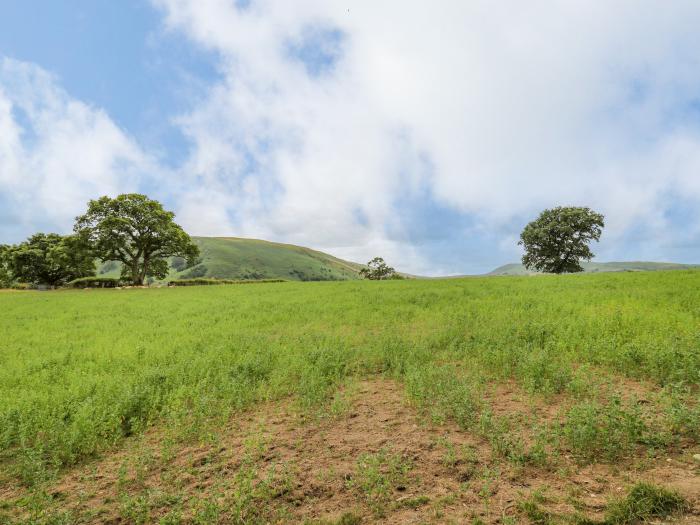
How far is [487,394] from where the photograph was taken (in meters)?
7.68

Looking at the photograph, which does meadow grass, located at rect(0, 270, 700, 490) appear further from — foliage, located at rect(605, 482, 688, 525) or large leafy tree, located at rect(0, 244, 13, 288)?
large leafy tree, located at rect(0, 244, 13, 288)

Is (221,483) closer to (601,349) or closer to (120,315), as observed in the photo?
(601,349)

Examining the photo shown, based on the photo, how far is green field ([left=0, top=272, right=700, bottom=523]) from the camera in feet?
15.0

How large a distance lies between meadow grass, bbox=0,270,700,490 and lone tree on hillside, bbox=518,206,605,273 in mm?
51780

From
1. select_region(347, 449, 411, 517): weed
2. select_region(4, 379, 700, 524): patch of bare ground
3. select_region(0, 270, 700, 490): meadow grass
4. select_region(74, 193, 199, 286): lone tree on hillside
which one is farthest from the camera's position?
select_region(74, 193, 199, 286): lone tree on hillside

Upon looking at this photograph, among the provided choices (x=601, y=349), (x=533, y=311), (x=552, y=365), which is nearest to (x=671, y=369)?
(x=601, y=349)

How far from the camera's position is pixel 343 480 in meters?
4.97

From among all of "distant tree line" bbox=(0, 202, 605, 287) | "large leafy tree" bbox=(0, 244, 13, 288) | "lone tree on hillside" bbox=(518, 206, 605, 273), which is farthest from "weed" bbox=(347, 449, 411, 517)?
"large leafy tree" bbox=(0, 244, 13, 288)

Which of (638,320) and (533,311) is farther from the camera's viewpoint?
(533,311)

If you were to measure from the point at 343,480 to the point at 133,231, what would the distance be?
61.7 meters

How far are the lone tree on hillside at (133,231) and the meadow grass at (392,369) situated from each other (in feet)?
138

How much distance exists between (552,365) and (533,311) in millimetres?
7156

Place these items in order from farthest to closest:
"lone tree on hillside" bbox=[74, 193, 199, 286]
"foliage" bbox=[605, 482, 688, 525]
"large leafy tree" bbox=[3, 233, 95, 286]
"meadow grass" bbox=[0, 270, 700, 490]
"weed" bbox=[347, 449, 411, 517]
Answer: "large leafy tree" bbox=[3, 233, 95, 286] < "lone tree on hillside" bbox=[74, 193, 199, 286] < "meadow grass" bbox=[0, 270, 700, 490] < "weed" bbox=[347, 449, 411, 517] < "foliage" bbox=[605, 482, 688, 525]

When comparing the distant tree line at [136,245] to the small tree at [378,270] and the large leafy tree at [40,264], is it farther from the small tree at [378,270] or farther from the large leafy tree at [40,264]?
the small tree at [378,270]
